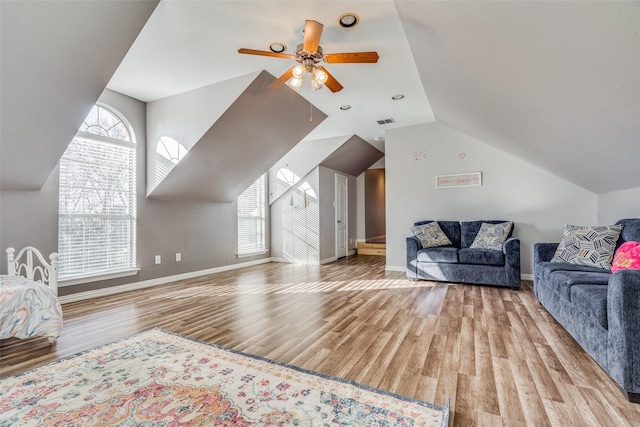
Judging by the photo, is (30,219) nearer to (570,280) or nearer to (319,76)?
(319,76)

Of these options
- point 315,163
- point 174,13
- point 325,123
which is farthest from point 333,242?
point 174,13

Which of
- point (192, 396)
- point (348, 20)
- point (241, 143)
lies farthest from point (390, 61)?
point (192, 396)

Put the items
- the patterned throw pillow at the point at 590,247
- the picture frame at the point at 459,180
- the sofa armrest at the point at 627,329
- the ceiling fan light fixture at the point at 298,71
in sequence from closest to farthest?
the sofa armrest at the point at 627,329
the ceiling fan light fixture at the point at 298,71
the patterned throw pillow at the point at 590,247
the picture frame at the point at 459,180

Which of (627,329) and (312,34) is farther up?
(312,34)

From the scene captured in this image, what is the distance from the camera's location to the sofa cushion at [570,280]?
228 centimetres

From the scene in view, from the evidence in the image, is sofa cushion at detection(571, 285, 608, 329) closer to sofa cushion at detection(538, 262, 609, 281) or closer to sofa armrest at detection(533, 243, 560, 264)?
sofa cushion at detection(538, 262, 609, 281)

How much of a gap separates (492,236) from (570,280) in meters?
2.10

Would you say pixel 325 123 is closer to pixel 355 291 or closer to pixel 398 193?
pixel 398 193

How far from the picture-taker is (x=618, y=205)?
3.55 metres

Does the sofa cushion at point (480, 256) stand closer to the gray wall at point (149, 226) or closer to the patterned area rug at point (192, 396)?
the patterned area rug at point (192, 396)

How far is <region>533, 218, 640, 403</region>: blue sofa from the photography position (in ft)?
5.15

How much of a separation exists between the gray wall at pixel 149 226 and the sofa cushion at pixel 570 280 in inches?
194

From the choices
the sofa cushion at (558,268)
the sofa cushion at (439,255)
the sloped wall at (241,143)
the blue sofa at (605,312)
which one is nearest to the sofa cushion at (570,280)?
the blue sofa at (605,312)

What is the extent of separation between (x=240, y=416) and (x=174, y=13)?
2.95m
